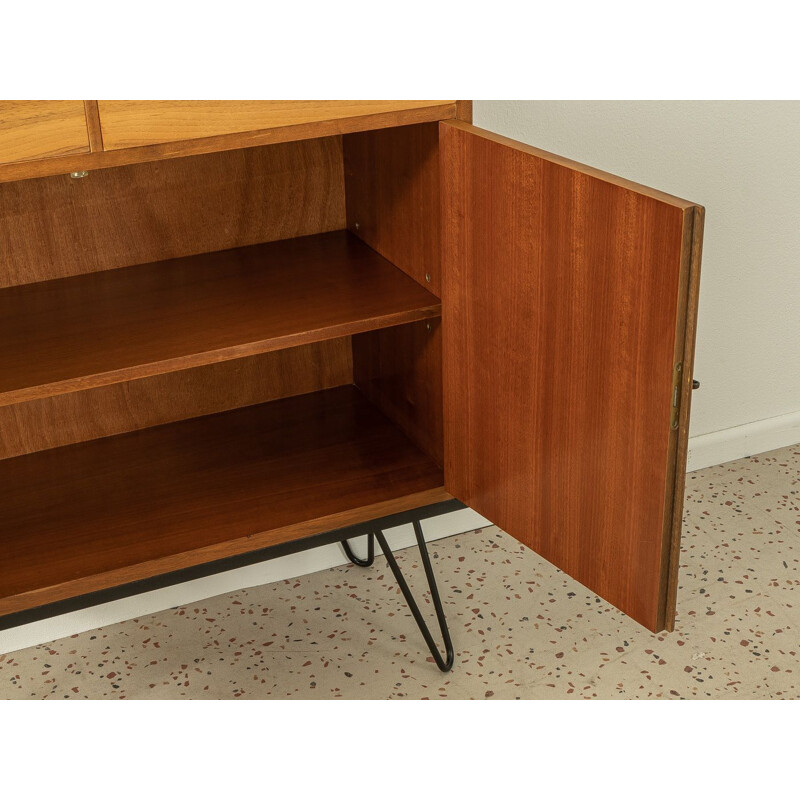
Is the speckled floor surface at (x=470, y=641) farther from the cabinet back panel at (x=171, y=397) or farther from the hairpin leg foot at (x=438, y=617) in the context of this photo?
the cabinet back panel at (x=171, y=397)

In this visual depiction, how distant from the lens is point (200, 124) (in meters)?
1.19

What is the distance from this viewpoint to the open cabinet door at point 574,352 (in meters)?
1.05

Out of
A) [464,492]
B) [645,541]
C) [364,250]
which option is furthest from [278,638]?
[645,541]

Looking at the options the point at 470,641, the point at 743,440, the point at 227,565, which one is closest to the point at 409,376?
the point at 227,565

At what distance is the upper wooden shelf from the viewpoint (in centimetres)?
114

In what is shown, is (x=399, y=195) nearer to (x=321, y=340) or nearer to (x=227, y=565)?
(x=321, y=340)

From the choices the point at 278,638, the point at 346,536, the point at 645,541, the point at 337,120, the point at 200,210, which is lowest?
the point at 278,638

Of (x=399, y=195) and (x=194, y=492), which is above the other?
(x=399, y=195)

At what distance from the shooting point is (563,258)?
115 cm

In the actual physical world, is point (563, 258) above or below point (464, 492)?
above

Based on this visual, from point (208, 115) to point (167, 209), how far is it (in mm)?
471

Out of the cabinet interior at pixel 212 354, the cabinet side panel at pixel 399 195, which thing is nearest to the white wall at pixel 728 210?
the cabinet side panel at pixel 399 195

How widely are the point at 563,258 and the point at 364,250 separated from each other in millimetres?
577

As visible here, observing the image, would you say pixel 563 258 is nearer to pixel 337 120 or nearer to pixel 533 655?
pixel 337 120
